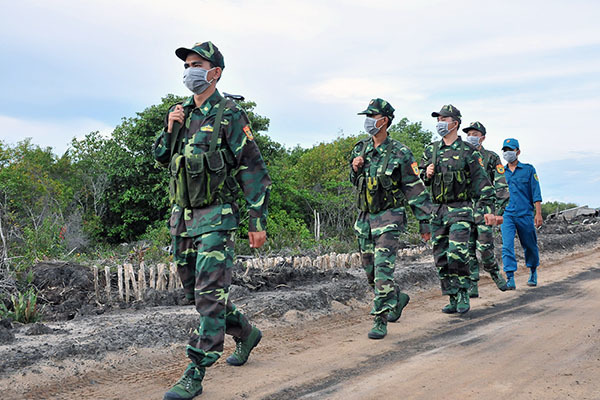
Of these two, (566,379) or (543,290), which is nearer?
(566,379)

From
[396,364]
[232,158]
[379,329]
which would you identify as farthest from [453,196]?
[232,158]

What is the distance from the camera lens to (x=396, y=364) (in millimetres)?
5238

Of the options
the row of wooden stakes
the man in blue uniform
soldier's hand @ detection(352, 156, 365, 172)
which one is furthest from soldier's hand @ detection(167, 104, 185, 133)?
the man in blue uniform

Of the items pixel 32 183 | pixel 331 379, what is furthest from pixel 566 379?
pixel 32 183

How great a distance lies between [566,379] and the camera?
15.7 feet

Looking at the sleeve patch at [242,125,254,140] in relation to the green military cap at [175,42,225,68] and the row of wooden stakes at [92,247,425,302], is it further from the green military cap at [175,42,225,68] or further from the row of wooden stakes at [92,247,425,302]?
the row of wooden stakes at [92,247,425,302]

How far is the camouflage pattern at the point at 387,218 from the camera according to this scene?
6.36 meters

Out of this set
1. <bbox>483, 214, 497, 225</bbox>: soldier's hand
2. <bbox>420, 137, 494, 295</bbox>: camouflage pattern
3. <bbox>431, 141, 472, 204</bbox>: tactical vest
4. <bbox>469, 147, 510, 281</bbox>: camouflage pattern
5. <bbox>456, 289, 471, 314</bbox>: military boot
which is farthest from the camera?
<bbox>469, 147, 510, 281</bbox>: camouflage pattern

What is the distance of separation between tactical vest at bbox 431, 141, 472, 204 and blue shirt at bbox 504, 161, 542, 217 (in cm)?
277

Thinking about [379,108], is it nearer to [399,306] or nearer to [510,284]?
[399,306]

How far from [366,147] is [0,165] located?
20.2 metres

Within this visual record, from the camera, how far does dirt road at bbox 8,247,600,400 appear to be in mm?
4480

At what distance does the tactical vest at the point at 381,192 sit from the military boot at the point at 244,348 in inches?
83.2

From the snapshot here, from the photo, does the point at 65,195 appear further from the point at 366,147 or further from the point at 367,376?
the point at 367,376
